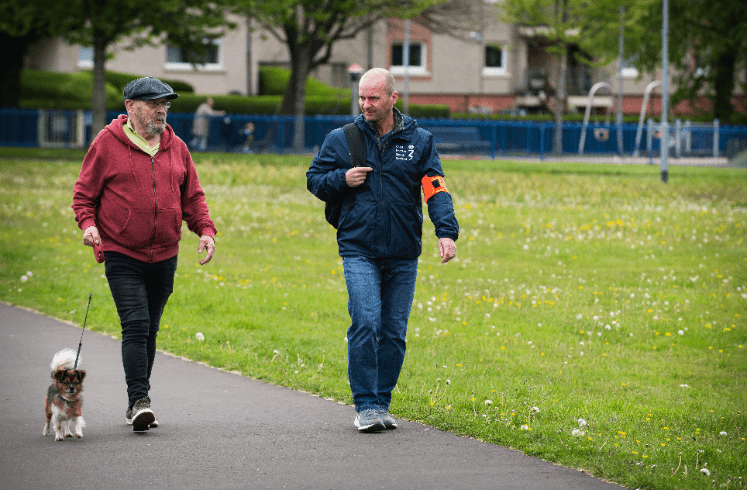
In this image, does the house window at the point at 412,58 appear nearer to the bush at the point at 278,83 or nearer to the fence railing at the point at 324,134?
the bush at the point at 278,83

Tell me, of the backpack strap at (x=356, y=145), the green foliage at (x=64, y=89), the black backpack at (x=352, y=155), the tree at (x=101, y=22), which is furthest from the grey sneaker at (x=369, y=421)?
the green foliage at (x=64, y=89)

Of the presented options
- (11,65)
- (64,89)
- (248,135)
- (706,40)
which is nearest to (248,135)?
(248,135)

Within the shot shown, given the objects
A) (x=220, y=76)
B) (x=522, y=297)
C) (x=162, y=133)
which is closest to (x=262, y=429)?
(x=162, y=133)

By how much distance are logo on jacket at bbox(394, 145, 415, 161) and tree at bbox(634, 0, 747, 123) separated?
3654 centimetres

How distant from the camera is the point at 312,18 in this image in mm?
34719

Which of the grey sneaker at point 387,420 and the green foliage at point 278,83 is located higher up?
the green foliage at point 278,83

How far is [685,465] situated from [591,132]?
31.9 m

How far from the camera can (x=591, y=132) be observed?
3562cm

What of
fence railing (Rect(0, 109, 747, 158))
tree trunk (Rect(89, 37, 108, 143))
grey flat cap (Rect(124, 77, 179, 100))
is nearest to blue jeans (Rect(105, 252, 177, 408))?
grey flat cap (Rect(124, 77, 179, 100))

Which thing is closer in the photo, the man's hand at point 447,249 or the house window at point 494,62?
the man's hand at point 447,249

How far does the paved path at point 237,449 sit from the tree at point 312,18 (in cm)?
2579

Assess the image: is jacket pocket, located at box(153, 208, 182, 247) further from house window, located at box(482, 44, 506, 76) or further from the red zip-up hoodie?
house window, located at box(482, 44, 506, 76)

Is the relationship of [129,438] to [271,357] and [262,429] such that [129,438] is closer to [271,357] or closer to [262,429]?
[262,429]

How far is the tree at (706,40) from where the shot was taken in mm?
40969
